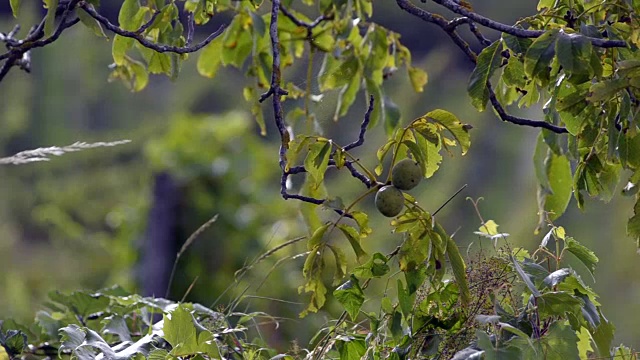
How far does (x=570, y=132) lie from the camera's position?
74 cm

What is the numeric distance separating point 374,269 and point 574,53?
0.23 m

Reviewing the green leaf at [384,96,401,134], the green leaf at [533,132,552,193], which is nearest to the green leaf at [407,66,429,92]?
the green leaf at [384,96,401,134]

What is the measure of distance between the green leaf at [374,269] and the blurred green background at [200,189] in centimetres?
14

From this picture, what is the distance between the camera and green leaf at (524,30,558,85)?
65cm

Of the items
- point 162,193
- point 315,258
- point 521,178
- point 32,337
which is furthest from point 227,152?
point 521,178

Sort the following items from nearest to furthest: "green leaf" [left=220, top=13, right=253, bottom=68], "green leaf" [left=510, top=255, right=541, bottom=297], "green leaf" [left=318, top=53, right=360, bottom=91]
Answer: "green leaf" [left=510, top=255, right=541, bottom=297] → "green leaf" [left=318, top=53, right=360, bottom=91] → "green leaf" [left=220, top=13, right=253, bottom=68]

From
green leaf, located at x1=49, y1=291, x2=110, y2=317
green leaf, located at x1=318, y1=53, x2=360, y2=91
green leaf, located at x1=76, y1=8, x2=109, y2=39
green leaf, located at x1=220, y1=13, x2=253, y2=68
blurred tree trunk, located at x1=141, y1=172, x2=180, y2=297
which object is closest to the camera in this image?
green leaf, located at x1=76, y1=8, x2=109, y2=39

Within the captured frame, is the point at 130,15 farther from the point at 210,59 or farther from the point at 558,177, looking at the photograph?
the point at 558,177

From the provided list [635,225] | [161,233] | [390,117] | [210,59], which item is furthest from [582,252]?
[161,233]

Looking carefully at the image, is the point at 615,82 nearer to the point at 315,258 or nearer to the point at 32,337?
the point at 315,258

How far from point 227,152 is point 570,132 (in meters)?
2.03

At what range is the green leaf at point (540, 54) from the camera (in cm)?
65

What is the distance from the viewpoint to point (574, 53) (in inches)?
24.6

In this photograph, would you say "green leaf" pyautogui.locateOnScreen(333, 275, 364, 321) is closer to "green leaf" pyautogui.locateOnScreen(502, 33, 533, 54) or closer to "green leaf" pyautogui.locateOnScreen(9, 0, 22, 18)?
"green leaf" pyautogui.locateOnScreen(502, 33, 533, 54)
